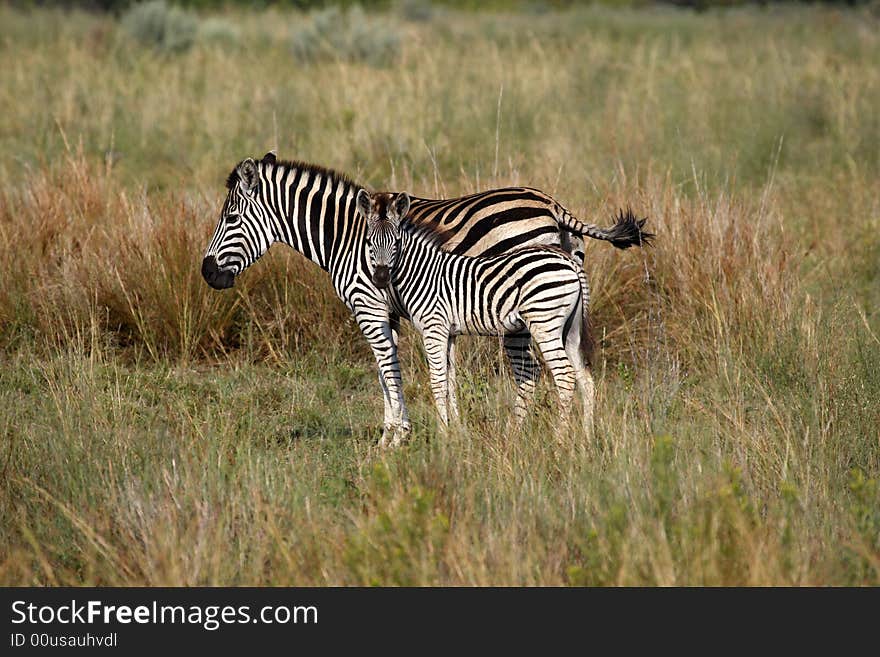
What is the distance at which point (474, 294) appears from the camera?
5.69 meters

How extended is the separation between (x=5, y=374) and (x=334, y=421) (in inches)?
85.5

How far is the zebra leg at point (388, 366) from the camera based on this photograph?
598 cm

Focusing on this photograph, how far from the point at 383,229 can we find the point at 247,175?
92 cm

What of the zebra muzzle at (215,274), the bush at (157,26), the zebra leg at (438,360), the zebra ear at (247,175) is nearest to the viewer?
the zebra leg at (438,360)

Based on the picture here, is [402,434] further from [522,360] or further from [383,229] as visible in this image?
[383,229]

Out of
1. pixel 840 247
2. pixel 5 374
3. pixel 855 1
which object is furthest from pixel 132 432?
pixel 855 1

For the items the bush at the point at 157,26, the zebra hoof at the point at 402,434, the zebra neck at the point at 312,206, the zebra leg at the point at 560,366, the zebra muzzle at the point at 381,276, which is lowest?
the zebra hoof at the point at 402,434

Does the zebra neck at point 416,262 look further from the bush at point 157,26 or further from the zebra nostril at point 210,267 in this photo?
the bush at point 157,26

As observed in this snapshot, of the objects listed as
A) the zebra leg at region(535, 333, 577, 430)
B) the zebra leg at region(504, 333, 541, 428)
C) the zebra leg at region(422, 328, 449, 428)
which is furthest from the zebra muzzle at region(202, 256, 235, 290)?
the zebra leg at region(535, 333, 577, 430)

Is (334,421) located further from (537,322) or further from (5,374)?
(5,374)

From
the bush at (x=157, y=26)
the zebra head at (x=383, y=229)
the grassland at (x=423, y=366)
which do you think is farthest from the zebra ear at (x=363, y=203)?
the bush at (x=157, y=26)

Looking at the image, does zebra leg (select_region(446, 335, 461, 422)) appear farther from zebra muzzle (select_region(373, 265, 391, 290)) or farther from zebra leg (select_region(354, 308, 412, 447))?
zebra muzzle (select_region(373, 265, 391, 290))

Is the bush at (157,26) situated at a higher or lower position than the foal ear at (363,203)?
higher

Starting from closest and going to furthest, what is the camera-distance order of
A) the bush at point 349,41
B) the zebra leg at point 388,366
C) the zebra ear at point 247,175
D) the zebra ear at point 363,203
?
the zebra ear at point 363,203 → the zebra leg at point 388,366 → the zebra ear at point 247,175 → the bush at point 349,41
